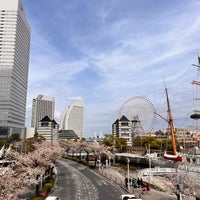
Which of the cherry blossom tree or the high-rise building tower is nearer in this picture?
the cherry blossom tree

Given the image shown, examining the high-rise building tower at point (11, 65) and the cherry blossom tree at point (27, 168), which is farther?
the high-rise building tower at point (11, 65)

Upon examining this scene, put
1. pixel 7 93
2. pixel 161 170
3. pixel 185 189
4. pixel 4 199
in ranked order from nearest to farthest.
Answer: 1. pixel 4 199
2. pixel 185 189
3. pixel 161 170
4. pixel 7 93

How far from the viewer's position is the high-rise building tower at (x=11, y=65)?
170375 millimetres

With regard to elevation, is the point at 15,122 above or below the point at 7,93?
below

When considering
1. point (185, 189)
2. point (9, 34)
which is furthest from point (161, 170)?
point (9, 34)

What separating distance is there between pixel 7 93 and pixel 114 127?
8937 cm

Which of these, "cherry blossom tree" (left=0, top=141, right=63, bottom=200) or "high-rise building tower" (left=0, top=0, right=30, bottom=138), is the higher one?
"high-rise building tower" (left=0, top=0, right=30, bottom=138)

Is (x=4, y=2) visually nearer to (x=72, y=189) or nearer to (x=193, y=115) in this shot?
(x=193, y=115)

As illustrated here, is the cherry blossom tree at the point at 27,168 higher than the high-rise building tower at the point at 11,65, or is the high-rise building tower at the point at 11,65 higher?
the high-rise building tower at the point at 11,65

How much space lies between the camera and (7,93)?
17000 cm

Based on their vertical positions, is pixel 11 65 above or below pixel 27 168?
above

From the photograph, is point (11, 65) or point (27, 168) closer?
point (27, 168)

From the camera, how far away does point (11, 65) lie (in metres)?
173

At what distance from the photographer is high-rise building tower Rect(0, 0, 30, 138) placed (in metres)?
170
